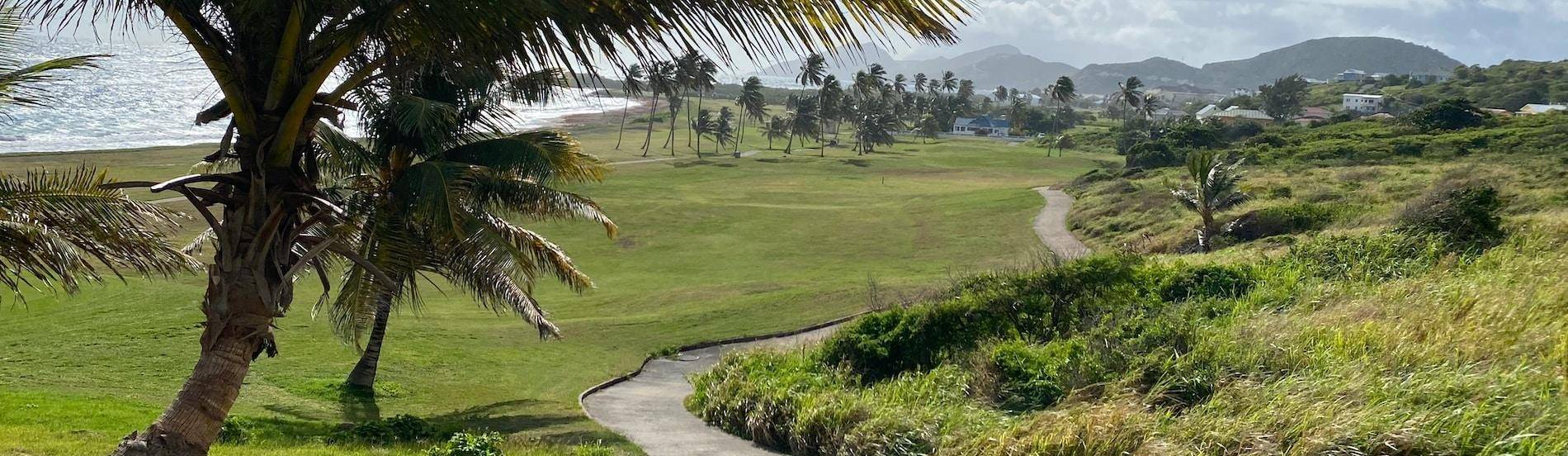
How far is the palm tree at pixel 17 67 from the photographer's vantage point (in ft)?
21.3

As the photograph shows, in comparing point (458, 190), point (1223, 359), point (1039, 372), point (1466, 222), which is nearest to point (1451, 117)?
point (1466, 222)

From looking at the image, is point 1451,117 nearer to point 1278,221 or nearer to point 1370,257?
point 1278,221

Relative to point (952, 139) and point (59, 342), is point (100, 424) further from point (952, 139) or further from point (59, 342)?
point (952, 139)

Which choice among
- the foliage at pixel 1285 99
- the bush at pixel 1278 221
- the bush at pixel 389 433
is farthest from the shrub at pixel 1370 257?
the foliage at pixel 1285 99

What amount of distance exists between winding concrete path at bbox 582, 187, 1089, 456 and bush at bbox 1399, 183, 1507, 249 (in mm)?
12283

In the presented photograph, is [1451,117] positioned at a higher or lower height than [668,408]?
higher

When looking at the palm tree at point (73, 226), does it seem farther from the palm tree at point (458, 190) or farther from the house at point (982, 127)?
the house at point (982, 127)

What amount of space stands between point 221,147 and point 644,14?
2.65 meters

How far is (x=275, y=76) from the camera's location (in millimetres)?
5113

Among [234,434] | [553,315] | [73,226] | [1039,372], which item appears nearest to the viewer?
[73,226]

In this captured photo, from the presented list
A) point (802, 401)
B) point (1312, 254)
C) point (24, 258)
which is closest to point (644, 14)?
point (24, 258)

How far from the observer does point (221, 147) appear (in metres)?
5.59

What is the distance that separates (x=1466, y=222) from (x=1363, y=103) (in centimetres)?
13994

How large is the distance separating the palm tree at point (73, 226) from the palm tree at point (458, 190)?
4770 millimetres
